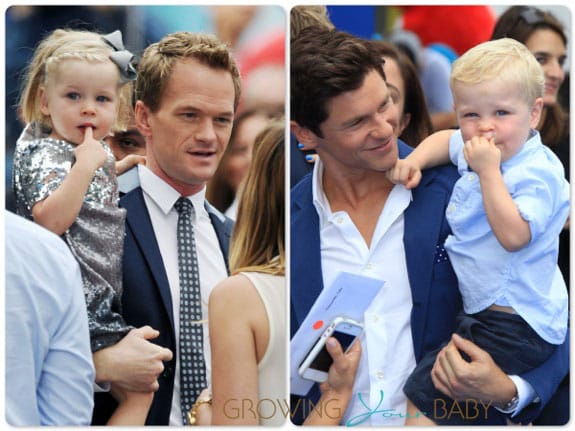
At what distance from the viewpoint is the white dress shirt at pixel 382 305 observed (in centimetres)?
306

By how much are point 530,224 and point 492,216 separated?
0.12m

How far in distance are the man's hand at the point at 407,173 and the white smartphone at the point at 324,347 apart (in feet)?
1.48

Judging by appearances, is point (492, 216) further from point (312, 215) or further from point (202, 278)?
point (202, 278)

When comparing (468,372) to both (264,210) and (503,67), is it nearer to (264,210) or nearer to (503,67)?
(264,210)

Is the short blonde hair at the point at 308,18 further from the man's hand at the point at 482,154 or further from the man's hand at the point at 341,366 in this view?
the man's hand at the point at 341,366

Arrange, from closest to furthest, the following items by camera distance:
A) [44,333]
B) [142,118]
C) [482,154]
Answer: [44,333], [482,154], [142,118]

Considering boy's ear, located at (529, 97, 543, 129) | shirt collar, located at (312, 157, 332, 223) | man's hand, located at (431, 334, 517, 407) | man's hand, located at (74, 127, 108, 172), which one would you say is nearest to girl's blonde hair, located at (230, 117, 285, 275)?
shirt collar, located at (312, 157, 332, 223)

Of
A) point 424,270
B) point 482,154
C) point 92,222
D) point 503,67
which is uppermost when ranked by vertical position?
point 503,67

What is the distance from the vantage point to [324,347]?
309 cm

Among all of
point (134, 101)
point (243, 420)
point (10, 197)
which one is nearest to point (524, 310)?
point (243, 420)

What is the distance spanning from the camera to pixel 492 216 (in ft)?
9.64

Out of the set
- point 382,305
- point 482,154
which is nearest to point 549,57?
point 482,154

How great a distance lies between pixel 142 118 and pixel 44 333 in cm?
71

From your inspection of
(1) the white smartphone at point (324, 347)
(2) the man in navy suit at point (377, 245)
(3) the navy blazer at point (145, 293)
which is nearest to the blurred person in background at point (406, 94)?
(2) the man in navy suit at point (377, 245)
